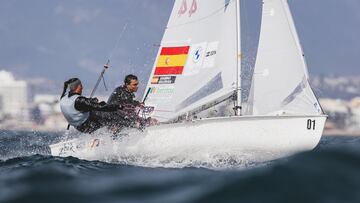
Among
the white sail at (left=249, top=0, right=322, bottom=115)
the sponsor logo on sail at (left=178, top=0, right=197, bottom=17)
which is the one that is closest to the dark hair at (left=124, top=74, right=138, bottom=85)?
the white sail at (left=249, top=0, right=322, bottom=115)

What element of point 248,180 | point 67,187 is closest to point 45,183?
point 67,187

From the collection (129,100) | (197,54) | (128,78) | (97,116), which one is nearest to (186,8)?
(197,54)

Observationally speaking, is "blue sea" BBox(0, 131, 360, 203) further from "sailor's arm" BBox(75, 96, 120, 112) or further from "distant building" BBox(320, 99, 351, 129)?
"distant building" BBox(320, 99, 351, 129)

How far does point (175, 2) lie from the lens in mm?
12047

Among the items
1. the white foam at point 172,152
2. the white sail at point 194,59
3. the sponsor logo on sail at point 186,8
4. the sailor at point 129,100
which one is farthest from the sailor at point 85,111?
the sponsor logo on sail at point 186,8

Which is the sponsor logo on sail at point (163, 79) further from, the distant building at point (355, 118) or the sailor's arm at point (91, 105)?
the distant building at point (355, 118)

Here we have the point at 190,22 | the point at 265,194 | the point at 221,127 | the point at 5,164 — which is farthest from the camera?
the point at 190,22

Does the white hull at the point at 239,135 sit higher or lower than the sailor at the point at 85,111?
lower

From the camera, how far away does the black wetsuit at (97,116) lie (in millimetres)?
9039

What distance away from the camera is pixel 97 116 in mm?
9609

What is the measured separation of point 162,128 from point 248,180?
5.75 meters

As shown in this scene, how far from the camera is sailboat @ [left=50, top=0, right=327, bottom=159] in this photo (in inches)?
365

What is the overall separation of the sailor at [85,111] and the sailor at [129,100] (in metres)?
0.11

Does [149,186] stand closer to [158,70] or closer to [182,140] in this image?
[182,140]
